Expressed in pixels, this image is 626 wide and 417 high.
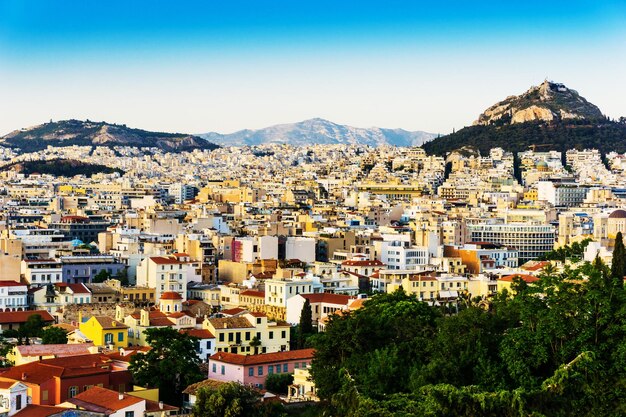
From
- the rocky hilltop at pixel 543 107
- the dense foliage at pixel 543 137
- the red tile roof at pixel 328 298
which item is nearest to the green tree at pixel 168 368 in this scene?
the red tile roof at pixel 328 298

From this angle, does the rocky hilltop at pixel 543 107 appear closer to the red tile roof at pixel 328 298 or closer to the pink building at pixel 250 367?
the red tile roof at pixel 328 298

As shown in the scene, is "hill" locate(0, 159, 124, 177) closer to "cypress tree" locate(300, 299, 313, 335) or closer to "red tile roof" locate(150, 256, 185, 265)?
"red tile roof" locate(150, 256, 185, 265)

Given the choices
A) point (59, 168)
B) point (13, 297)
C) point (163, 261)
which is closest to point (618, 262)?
point (163, 261)

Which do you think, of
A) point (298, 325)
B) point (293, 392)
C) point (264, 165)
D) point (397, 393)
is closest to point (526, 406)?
point (397, 393)

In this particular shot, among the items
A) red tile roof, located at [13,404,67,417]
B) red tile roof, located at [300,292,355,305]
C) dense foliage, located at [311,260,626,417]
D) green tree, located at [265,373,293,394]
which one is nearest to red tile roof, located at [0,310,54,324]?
red tile roof, located at [300,292,355,305]

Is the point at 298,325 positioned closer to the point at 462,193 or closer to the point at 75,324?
the point at 75,324

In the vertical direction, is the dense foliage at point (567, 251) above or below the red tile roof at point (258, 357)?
above
